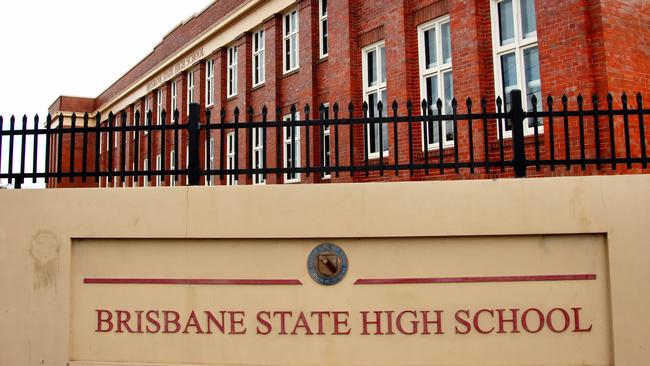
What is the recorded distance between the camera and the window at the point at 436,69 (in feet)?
40.6

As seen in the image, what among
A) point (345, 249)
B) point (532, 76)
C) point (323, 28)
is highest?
point (323, 28)

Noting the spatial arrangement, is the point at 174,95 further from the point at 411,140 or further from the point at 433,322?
the point at 433,322

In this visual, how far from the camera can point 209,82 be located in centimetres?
2520

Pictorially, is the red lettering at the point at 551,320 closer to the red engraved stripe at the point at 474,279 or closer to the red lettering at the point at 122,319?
the red engraved stripe at the point at 474,279

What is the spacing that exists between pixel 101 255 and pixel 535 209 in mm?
4234

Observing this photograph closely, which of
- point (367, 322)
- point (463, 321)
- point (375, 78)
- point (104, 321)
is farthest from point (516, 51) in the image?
point (104, 321)

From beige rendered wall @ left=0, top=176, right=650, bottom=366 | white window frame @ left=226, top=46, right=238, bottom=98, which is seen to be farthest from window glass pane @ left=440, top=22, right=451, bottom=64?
white window frame @ left=226, top=46, right=238, bottom=98

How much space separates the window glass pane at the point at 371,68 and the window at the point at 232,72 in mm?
8735

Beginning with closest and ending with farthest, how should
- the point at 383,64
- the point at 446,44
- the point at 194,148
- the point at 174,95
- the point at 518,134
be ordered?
1. the point at 518,134
2. the point at 194,148
3. the point at 446,44
4. the point at 383,64
5. the point at 174,95

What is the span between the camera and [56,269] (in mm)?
5652

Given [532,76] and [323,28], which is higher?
[323,28]

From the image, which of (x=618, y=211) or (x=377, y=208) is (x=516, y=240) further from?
(x=377, y=208)

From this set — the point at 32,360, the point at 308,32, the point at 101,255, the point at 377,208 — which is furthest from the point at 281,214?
the point at 308,32

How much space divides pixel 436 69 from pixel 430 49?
2.22ft
